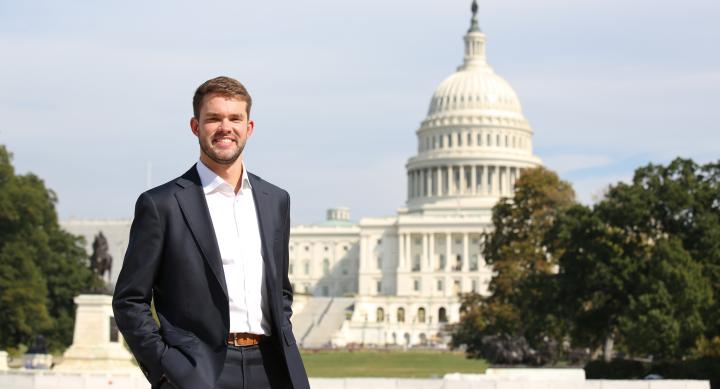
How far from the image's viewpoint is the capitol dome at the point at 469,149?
517 ft

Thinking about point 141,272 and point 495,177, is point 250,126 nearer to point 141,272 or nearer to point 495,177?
point 141,272

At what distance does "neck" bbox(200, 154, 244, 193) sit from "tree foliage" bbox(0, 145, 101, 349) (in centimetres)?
4929

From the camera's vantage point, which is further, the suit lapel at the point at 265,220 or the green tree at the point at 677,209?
the green tree at the point at 677,209

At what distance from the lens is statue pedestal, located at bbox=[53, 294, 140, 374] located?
38656 millimetres

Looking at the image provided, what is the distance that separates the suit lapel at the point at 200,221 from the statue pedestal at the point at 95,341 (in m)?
32.9

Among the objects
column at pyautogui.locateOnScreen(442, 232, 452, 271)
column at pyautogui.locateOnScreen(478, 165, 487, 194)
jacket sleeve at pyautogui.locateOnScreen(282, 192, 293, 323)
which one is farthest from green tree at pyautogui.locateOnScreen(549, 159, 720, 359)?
column at pyautogui.locateOnScreen(478, 165, 487, 194)

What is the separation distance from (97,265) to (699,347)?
20.3 metres

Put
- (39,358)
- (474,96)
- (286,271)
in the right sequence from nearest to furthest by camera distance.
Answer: (286,271) → (39,358) → (474,96)

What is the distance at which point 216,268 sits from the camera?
605 centimetres

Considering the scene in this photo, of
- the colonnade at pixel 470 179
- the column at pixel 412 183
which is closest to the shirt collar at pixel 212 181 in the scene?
the colonnade at pixel 470 179

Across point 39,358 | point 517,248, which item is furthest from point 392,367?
point 39,358

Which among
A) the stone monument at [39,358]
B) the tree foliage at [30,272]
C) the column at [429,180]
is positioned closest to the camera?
the stone monument at [39,358]

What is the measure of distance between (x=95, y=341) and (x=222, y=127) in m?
34.2

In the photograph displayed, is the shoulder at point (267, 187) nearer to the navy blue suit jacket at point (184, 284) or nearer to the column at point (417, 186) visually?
the navy blue suit jacket at point (184, 284)
